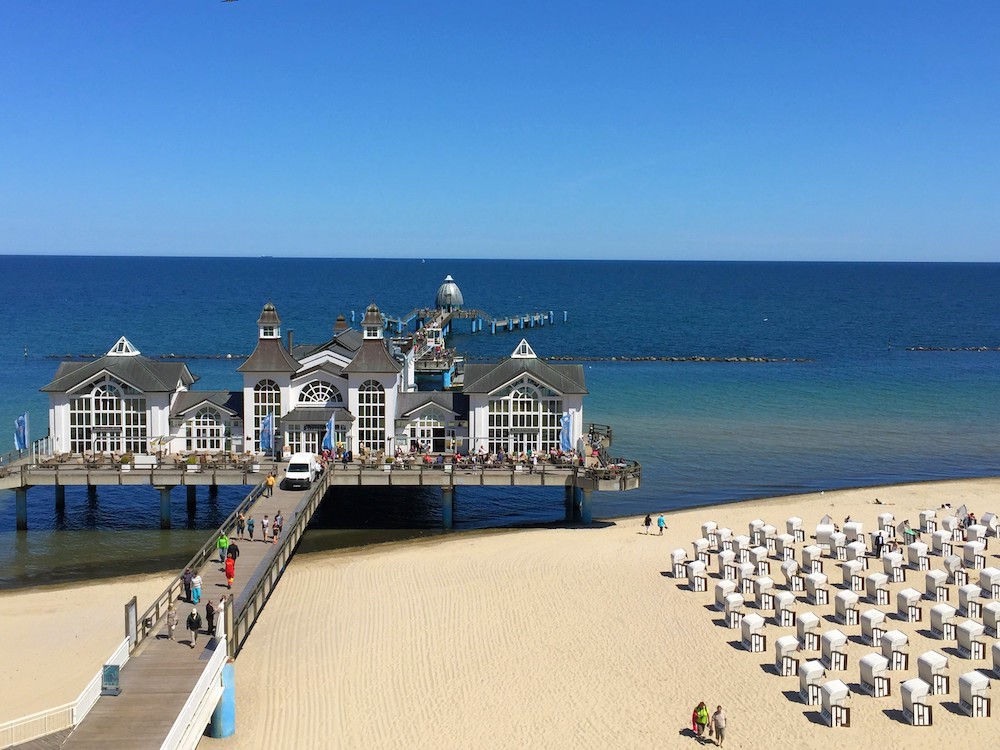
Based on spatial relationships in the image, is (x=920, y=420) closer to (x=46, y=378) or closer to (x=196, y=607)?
(x=196, y=607)

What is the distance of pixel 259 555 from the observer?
29281mm

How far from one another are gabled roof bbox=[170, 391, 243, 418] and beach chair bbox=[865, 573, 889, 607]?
2387 centimetres

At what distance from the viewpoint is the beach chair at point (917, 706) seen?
2203 cm

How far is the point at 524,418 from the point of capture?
41.6 meters

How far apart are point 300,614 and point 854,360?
75.1m

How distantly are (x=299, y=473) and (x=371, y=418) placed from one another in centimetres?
571

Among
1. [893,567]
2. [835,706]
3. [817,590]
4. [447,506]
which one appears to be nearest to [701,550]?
[817,590]

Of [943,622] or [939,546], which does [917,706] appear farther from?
[939,546]

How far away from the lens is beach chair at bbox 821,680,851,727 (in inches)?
865

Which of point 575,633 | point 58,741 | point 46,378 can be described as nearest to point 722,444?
point 575,633

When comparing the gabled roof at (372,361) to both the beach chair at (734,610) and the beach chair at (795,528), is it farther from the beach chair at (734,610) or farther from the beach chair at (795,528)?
the beach chair at (734,610)

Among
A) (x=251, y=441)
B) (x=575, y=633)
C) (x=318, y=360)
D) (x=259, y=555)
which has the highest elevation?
(x=318, y=360)

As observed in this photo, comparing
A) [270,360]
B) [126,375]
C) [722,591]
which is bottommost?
[722,591]

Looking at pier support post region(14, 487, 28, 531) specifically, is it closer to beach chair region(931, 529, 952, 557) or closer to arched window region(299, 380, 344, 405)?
arched window region(299, 380, 344, 405)
